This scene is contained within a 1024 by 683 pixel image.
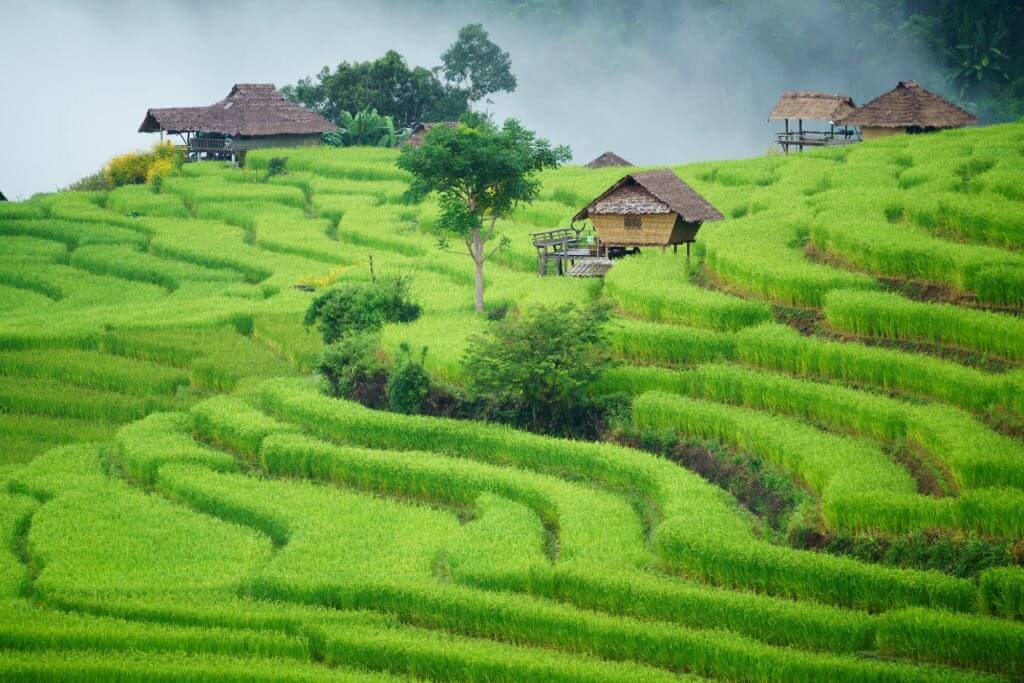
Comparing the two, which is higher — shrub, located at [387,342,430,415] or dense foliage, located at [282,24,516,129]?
dense foliage, located at [282,24,516,129]

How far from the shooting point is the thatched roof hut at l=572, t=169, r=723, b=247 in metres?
31.4

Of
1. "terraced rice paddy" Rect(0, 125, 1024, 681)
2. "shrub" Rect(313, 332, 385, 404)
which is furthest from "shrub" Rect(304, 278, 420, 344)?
"shrub" Rect(313, 332, 385, 404)

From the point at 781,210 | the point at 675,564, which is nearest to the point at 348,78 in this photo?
the point at 781,210

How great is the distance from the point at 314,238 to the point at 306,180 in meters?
9.65

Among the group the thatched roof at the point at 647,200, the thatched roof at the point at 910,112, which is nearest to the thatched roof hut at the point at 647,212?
the thatched roof at the point at 647,200

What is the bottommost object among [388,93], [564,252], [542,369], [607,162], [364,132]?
[542,369]

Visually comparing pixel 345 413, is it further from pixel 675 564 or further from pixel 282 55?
pixel 282 55

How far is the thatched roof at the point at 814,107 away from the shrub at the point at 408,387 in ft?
94.1

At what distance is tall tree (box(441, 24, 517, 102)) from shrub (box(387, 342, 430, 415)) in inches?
1842

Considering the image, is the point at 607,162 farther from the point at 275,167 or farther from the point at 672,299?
the point at 672,299

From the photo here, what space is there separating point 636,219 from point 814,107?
69.9 ft

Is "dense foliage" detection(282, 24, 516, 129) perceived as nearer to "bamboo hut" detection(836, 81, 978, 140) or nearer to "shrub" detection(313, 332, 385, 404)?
"bamboo hut" detection(836, 81, 978, 140)

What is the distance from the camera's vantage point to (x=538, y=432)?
79.3 ft

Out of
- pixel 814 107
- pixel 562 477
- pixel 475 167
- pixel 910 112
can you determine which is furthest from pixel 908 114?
pixel 562 477
